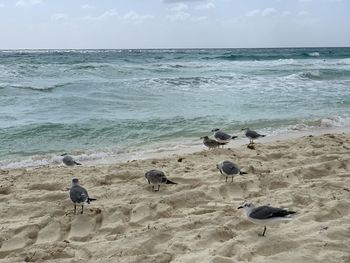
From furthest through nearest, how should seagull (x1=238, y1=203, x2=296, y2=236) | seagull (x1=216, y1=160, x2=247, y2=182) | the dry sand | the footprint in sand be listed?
→ seagull (x1=216, y1=160, x2=247, y2=182), the footprint in sand, seagull (x1=238, y1=203, x2=296, y2=236), the dry sand

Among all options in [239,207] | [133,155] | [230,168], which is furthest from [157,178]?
[133,155]

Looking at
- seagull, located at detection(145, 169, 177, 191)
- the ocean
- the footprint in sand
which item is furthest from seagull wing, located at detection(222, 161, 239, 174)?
the ocean

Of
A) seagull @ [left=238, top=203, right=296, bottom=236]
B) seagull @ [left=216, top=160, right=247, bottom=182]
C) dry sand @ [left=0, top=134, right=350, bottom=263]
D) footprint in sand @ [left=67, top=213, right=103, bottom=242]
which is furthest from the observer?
seagull @ [left=216, top=160, right=247, bottom=182]

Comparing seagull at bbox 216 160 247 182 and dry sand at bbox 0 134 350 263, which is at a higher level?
seagull at bbox 216 160 247 182

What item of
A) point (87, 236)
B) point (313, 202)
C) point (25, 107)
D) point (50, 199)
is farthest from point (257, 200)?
point (25, 107)

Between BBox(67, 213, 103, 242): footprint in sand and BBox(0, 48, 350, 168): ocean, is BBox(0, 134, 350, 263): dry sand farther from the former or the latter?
BBox(0, 48, 350, 168): ocean

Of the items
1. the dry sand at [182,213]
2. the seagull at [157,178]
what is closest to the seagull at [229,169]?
the dry sand at [182,213]

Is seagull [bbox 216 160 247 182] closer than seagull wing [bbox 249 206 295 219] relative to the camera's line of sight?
No

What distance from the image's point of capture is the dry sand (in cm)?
396

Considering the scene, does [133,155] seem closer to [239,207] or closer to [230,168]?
[230,168]

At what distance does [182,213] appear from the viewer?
5.05 m

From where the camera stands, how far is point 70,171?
7.15m

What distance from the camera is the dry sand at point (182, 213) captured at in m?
3.96

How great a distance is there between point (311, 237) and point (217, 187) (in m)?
2.00
